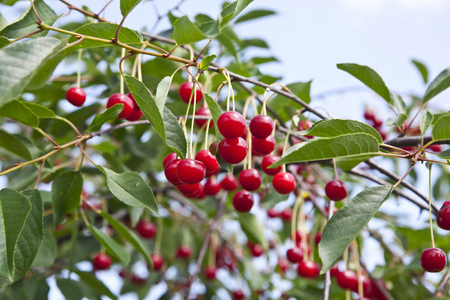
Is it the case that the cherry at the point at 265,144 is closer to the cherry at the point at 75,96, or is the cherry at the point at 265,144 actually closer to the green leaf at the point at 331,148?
the green leaf at the point at 331,148

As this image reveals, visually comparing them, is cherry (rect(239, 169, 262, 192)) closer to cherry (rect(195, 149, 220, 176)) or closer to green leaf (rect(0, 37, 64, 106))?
cherry (rect(195, 149, 220, 176))

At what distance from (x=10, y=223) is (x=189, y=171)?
1.41 ft

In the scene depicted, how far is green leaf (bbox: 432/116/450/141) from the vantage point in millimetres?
1054

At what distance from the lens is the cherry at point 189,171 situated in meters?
1.11

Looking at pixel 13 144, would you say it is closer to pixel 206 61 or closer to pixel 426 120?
pixel 206 61

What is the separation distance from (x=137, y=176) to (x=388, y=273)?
5.25 ft

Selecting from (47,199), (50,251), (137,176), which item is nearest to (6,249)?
(137,176)

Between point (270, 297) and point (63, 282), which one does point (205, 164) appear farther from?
point (270, 297)

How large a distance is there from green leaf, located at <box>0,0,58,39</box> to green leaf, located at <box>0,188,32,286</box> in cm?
46

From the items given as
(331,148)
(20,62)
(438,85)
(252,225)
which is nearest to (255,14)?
(252,225)

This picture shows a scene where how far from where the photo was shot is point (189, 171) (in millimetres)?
1108

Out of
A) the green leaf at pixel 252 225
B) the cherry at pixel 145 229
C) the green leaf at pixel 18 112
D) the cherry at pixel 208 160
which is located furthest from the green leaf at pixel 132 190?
the cherry at pixel 145 229

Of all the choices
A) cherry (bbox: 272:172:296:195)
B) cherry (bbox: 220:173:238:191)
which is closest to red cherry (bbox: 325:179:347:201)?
cherry (bbox: 272:172:296:195)

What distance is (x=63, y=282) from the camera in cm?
201
